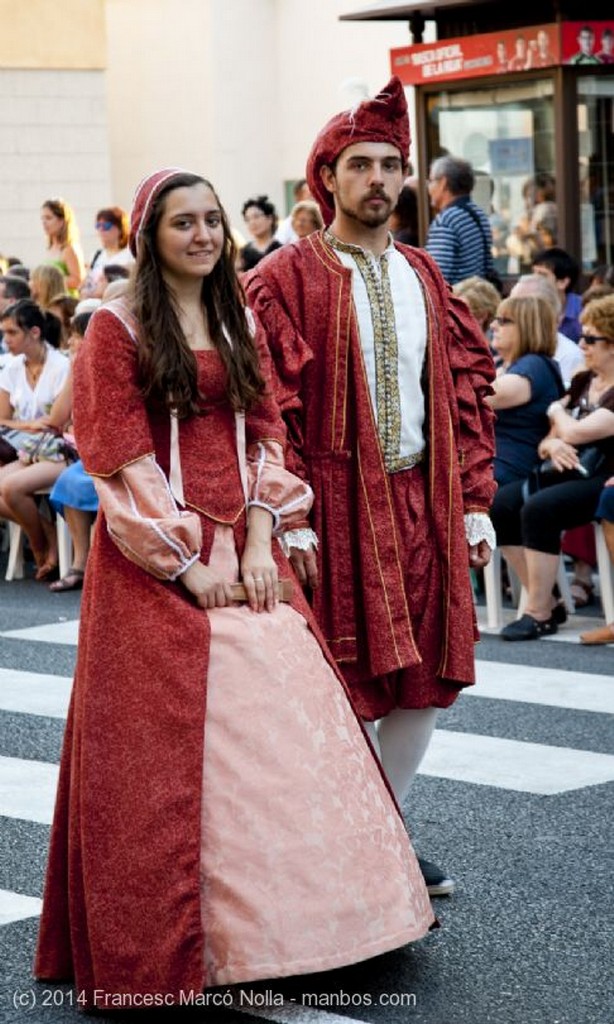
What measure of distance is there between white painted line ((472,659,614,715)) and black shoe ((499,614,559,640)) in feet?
1.86

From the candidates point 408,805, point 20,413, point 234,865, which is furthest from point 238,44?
point 234,865

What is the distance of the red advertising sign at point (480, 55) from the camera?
13.1 m

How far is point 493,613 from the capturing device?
942 cm

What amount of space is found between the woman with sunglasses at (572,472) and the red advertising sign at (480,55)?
440 cm

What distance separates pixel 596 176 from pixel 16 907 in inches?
364

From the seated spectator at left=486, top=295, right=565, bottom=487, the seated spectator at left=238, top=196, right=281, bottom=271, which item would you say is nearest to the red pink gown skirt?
the seated spectator at left=486, top=295, right=565, bottom=487

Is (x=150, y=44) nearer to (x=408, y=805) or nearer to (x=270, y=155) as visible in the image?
(x=270, y=155)

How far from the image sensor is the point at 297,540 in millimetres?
4789

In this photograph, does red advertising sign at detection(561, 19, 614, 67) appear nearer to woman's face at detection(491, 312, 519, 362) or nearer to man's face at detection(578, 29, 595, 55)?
man's face at detection(578, 29, 595, 55)

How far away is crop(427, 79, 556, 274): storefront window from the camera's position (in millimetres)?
13438

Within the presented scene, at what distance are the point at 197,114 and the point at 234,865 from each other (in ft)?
66.9

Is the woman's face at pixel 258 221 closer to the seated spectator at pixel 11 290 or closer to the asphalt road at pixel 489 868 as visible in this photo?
the seated spectator at pixel 11 290

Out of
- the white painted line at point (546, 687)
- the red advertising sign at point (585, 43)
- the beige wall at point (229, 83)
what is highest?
the beige wall at point (229, 83)

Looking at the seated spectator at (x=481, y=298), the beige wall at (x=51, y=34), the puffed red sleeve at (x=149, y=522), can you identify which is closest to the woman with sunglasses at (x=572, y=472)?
the seated spectator at (x=481, y=298)
